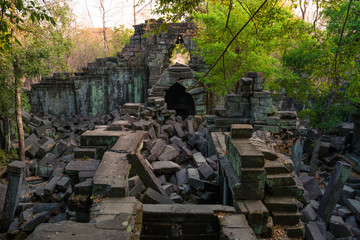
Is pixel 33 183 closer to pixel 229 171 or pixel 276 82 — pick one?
pixel 229 171

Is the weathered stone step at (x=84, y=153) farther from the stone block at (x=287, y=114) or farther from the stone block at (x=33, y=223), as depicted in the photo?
the stone block at (x=287, y=114)

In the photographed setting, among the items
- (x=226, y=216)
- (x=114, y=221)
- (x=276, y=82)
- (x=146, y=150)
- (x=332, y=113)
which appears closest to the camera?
(x=114, y=221)

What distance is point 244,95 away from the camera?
8.64 m

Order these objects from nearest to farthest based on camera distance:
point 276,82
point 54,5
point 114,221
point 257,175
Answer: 1. point 114,221
2. point 257,175
3. point 54,5
4. point 276,82

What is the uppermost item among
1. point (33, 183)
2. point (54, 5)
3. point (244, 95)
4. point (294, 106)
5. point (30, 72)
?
point (54, 5)

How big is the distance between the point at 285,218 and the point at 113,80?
1474 cm

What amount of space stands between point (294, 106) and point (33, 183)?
2019cm

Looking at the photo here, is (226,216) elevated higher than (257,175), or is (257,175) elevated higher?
(257,175)

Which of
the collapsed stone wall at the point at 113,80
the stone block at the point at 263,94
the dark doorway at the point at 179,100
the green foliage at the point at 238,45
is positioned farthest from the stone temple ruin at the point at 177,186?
the dark doorway at the point at 179,100

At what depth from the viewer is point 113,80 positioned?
1648cm

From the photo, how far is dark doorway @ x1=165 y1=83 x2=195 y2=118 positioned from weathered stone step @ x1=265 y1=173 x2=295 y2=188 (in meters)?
13.2

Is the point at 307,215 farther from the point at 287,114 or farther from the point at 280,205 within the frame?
the point at 287,114

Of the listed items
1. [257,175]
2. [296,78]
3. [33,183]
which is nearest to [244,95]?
[296,78]

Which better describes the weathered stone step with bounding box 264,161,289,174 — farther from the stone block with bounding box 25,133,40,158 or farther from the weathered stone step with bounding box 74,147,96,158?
the stone block with bounding box 25,133,40,158
